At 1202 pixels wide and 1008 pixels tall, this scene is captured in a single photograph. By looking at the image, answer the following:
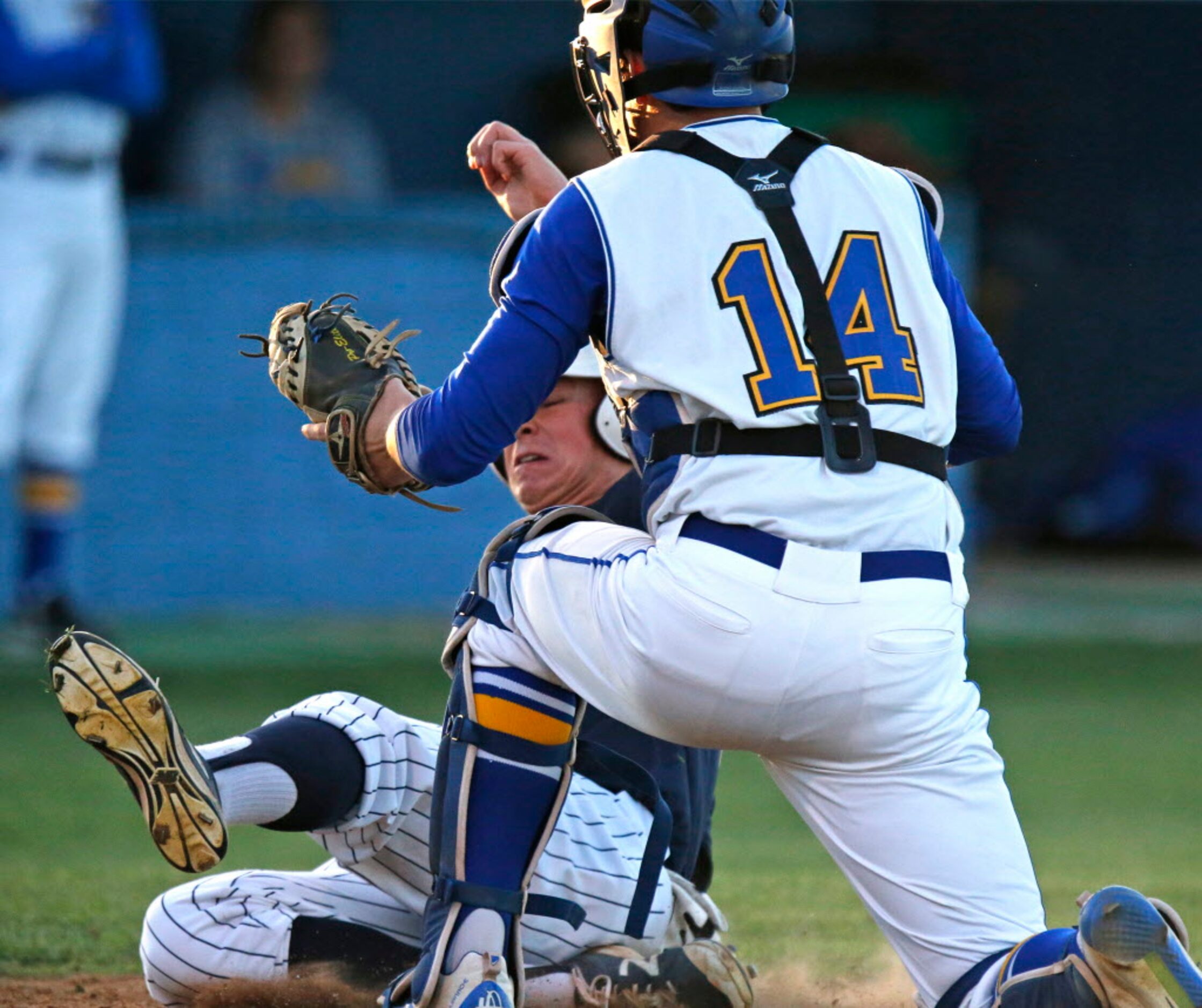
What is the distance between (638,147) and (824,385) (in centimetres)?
51

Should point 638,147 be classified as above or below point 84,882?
above

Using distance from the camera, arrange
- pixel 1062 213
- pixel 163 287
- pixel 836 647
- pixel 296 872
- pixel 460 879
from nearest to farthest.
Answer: pixel 836 647
pixel 460 879
pixel 296 872
pixel 163 287
pixel 1062 213

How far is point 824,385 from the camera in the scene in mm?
2674

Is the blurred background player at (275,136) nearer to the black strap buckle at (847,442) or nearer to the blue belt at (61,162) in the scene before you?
the blue belt at (61,162)

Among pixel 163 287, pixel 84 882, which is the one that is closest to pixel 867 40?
pixel 163 287

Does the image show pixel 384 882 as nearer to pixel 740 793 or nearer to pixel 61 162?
pixel 740 793

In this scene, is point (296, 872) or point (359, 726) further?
point (296, 872)

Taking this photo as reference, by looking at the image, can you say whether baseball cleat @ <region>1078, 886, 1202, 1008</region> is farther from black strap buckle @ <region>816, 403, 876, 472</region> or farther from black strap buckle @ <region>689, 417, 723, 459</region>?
black strap buckle @ <region>689, 417, 723, 459</region>

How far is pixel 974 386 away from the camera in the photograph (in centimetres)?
305

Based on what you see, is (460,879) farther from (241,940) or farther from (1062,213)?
(1062,213)

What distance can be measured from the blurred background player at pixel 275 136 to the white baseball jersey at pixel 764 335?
22.8 ft

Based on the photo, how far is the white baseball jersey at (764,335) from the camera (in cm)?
267

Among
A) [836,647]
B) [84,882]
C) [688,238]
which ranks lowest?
[84,882]

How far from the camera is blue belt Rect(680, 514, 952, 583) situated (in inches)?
105
